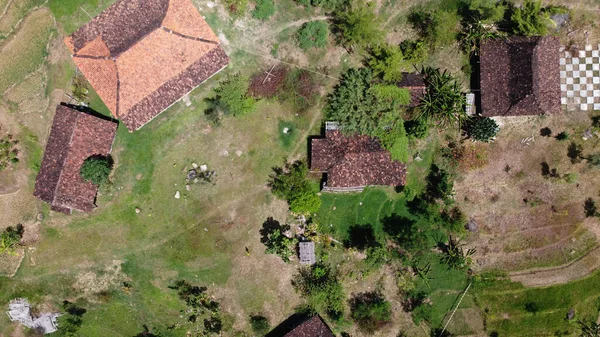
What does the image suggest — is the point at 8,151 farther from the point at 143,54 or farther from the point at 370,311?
the point at 370,311

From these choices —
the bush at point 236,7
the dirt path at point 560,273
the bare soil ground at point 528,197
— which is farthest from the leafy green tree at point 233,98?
the dirt path at point 560,273

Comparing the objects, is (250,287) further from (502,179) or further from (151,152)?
(502,179)

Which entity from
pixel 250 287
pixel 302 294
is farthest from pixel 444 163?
pixel 250 287

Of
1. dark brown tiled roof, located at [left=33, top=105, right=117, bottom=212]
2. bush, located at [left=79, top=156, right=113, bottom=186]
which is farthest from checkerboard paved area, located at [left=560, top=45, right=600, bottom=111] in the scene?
bush, located at [left=79, top=156, right=113, bottom=186]

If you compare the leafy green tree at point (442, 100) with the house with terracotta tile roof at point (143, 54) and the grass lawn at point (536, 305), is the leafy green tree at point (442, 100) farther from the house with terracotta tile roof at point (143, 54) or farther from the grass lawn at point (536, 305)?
the house with terracotta tile roof at point (143, 54)

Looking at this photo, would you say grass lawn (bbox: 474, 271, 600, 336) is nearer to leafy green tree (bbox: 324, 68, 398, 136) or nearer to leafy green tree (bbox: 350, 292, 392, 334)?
leafy green tree (bbox: 350, 292, 392, 334)

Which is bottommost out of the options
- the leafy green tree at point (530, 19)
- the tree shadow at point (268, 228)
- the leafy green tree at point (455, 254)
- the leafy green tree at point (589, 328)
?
the leafy green tree at point (589, 328)

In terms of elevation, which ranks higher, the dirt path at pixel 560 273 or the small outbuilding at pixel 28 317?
the small outbuilding at pixel 28 317

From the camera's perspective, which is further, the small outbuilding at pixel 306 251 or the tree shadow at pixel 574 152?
the tree shadow at pixel 574 152
